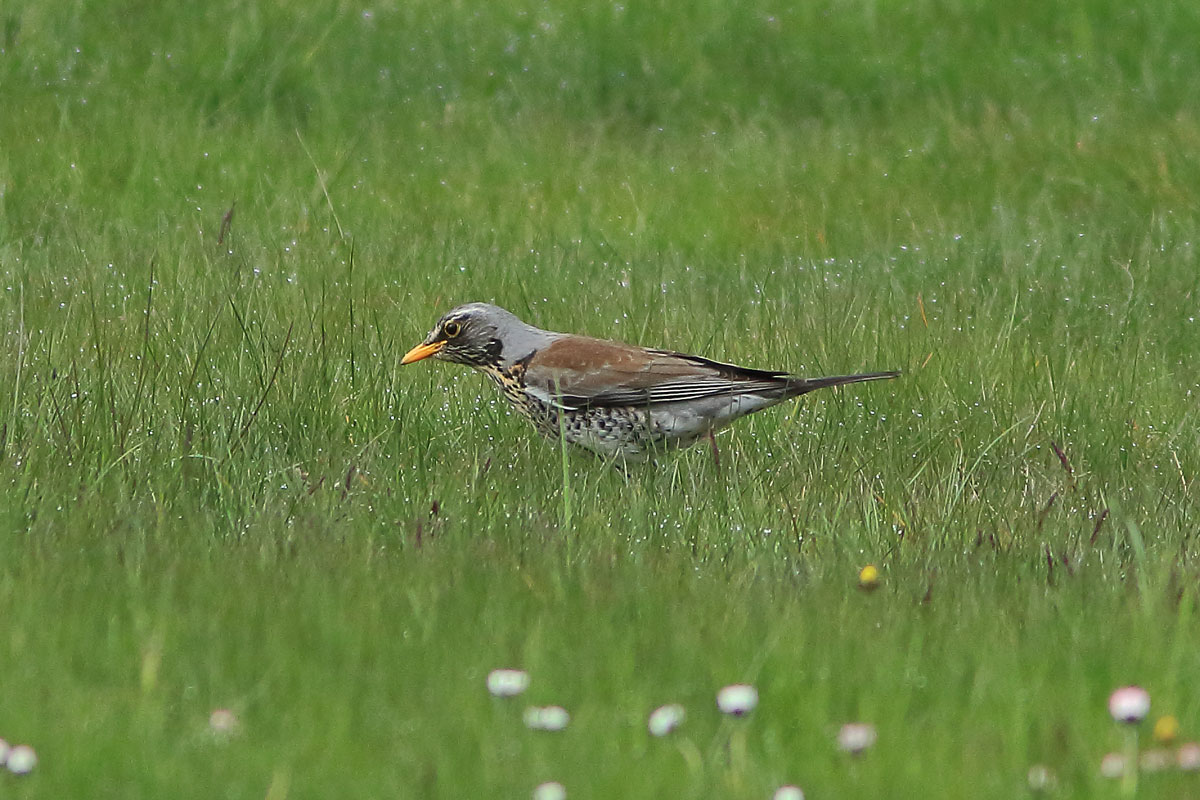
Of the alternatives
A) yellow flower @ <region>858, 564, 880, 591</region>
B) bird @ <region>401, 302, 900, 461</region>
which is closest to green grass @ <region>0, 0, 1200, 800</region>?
yellow flower @ <region>858, 564, 880, 591</region>

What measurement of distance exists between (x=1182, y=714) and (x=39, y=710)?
2.32 metres

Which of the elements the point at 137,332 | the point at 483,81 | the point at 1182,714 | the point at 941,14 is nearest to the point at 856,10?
the point at 941,14

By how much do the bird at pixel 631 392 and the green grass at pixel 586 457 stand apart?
0.53 feet

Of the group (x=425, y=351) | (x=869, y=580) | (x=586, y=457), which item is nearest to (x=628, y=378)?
(x=586, y=457)

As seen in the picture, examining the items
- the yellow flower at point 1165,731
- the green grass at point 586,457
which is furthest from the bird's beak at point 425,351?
the yellow flower at point 1165,731

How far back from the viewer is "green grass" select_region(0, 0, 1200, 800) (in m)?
3.36

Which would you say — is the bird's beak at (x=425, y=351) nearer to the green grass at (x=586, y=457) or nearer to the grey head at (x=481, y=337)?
the grey head at (x=481, y=337)

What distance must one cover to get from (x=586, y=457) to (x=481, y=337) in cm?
62

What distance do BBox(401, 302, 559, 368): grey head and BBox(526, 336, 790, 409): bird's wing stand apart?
164mm

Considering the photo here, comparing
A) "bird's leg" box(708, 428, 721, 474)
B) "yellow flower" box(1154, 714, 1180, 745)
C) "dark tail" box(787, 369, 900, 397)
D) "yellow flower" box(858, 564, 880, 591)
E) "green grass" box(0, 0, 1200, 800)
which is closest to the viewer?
"yellow flower" box(1154, 714, 1180, 745)

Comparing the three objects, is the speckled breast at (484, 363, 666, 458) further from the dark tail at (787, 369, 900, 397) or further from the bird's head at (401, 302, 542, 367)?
the dark tail at (787, 369, 900, 397)

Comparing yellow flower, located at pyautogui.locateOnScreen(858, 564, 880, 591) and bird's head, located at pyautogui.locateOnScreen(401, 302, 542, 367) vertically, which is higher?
bird's head, located at pyautogui.locateOnScreen(401, 302, 542, 367)

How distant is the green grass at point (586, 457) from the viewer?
11.0ft

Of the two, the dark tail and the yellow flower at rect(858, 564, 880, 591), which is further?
the dark tail
